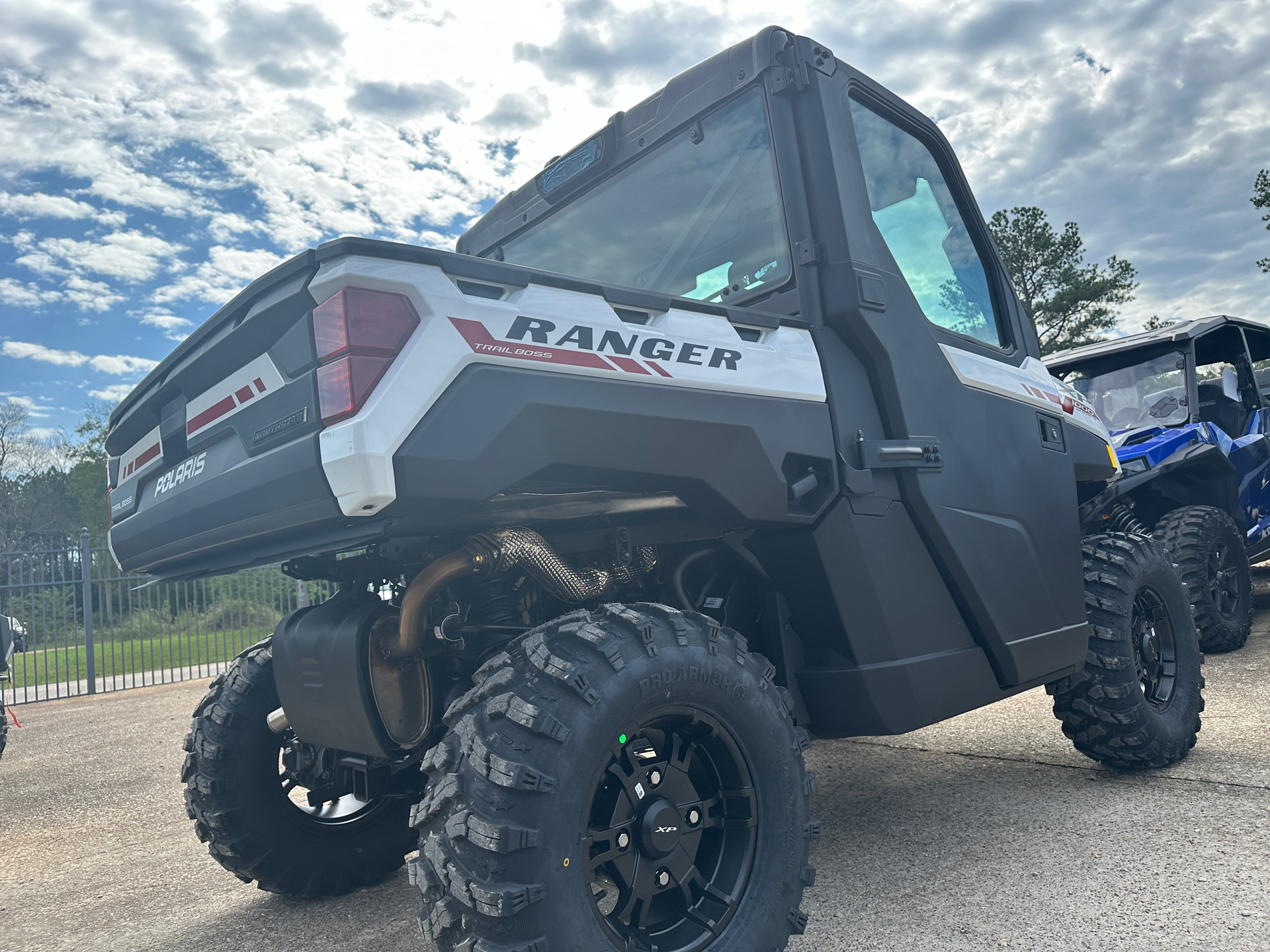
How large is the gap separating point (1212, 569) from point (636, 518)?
597cm

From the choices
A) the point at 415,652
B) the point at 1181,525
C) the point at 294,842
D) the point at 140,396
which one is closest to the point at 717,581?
the point at 415,652

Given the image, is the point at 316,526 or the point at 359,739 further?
the point at 359,739

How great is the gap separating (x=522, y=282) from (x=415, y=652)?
3.44ft

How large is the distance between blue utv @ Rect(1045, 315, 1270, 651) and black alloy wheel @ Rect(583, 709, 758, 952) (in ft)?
15.8

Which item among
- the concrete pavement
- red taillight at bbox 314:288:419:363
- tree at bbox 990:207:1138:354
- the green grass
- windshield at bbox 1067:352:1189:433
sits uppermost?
tree at bbox 990:207:1138:354

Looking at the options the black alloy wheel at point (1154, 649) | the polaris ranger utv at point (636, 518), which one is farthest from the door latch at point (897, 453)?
the black alloy wheel at point (1154, 649)

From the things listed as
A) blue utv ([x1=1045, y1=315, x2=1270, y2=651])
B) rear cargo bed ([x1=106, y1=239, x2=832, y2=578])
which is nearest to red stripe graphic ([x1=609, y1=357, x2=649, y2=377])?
rear cargo bed ([x1=106, y1=239, x2=832, y2=578])

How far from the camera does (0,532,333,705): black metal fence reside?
38.9 ft

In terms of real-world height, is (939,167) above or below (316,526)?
above

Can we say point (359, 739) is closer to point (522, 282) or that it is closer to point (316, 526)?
point (316, 526)

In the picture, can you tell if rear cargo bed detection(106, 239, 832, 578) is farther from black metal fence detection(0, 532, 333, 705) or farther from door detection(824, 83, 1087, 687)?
black metal fence detection(0, 532, 333, 705)

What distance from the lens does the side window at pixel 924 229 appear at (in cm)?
306

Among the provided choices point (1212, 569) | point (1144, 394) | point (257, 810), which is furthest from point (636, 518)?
point (1144, 394)

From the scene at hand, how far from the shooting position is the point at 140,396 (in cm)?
269
